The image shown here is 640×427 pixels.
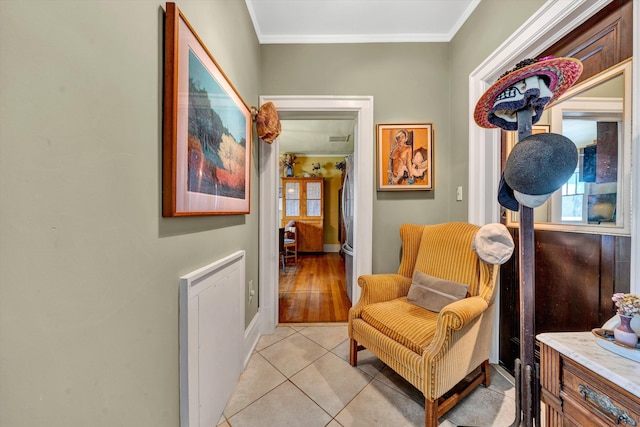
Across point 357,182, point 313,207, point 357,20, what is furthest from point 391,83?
point 313,207

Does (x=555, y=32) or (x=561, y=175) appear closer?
(x=561, y=175)

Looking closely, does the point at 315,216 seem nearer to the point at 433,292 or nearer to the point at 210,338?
the point at 433,292

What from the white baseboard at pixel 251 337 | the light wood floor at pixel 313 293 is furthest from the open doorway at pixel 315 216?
the white baseboard at pixel 251 337

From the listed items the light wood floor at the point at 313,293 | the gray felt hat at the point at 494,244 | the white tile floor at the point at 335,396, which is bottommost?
the white tile floor at the point at 335,396

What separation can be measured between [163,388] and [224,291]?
0.47 metres

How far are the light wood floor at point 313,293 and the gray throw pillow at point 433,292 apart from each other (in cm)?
96

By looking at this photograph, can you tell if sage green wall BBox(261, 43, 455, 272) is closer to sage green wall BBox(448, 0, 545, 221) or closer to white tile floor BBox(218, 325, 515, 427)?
sage green wall BBox(448, 0, 545, 221)

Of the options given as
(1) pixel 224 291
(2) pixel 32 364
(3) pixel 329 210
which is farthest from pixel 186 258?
(3) pixel 329 210

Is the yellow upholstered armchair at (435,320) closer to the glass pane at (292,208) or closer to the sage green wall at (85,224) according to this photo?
the sage green wall at (85,224)

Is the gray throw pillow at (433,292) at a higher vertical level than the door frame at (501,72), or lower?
lower

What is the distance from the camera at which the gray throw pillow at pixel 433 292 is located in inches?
56.0

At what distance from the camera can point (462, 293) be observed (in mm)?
1406

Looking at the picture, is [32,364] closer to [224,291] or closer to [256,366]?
[224,291]

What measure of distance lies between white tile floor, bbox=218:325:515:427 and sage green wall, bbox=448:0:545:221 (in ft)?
4.00
